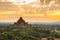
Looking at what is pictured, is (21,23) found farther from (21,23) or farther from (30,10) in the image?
(30,10)

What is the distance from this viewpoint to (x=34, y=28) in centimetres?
491

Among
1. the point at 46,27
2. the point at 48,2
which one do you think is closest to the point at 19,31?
the point at 46,27

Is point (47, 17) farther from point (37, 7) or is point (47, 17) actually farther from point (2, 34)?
point (2, 34)

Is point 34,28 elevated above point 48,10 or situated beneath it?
situated beneath

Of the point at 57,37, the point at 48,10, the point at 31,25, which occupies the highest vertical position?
the point at 48,10

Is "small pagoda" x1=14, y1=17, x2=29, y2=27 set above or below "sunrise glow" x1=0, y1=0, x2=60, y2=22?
below

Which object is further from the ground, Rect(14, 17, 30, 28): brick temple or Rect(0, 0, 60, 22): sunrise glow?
Rect(0, 0, 60, 22): sunrise glow

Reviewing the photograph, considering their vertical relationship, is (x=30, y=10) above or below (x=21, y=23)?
above

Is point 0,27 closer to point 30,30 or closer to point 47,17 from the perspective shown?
point 30,30

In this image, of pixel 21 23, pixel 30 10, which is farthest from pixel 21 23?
pixel 30 10

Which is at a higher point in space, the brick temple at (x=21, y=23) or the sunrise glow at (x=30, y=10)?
the sunrise glow at (x=30, y=10)

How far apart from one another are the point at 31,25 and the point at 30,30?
0.43ft

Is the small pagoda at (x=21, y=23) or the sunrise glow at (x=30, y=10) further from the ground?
the sunrise glow at (x=30, y=10)

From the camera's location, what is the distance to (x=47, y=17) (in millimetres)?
4945
